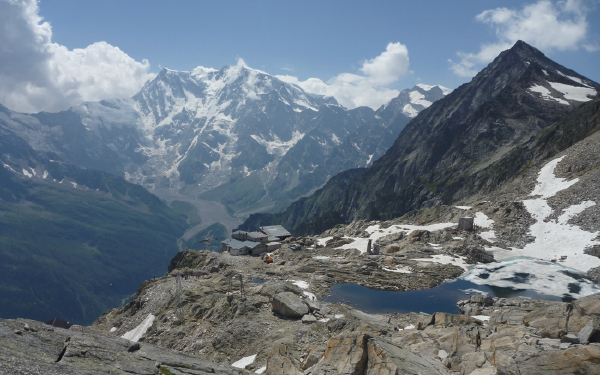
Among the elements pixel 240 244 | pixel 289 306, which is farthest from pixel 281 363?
pixel 240 244

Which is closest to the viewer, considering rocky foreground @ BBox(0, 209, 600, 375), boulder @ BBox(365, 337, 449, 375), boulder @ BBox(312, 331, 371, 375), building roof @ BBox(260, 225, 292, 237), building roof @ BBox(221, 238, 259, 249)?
rocky foreground @ BBox(0, 209, 600, 375)

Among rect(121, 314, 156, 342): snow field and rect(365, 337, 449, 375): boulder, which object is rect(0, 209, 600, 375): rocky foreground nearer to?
rect(365, 337, 449, 375): boulder

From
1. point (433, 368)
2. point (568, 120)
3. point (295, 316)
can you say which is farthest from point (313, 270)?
point (568, 120)

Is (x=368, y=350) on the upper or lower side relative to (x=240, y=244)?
upper

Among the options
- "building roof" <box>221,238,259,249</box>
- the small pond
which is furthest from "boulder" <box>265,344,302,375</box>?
"building roof" <box>221,238,259,249</box>

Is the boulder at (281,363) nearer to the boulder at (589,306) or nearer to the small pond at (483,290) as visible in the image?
the boulder at (589,306)

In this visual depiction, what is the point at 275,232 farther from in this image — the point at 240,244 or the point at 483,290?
the point at 483,290

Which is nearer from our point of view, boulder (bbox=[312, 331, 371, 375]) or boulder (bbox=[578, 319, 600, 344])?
boulder (bbox=[578, 319, 600, 344])
